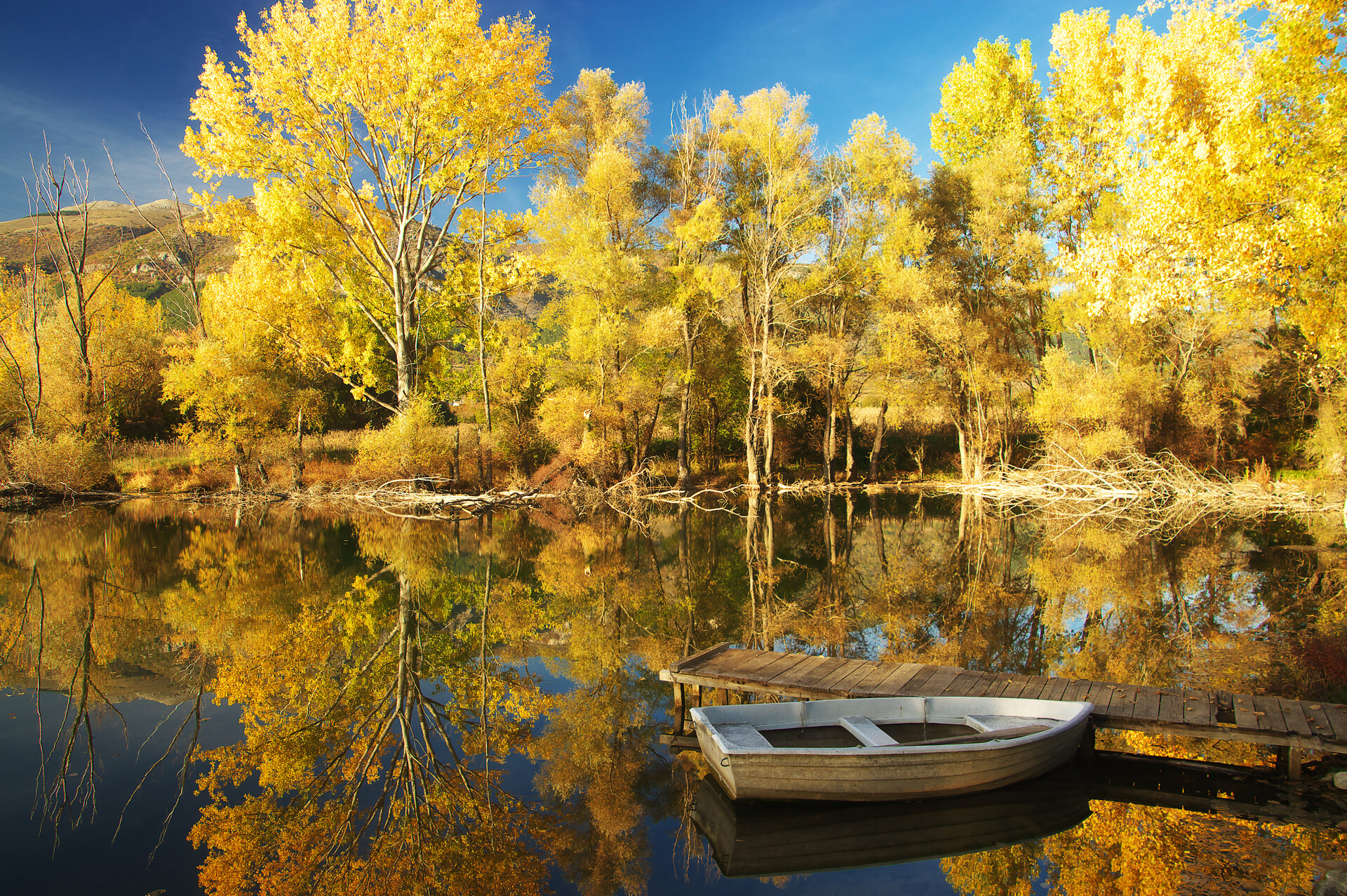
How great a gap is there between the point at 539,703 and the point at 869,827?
3652 mm

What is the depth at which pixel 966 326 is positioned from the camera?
29.0 meters

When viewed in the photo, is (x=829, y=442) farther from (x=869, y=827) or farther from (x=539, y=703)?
(x=869, y=827)

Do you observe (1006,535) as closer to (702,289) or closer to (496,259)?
(702,289)

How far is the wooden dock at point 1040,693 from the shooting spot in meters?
5.72

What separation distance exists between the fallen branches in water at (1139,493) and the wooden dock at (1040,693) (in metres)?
14.0

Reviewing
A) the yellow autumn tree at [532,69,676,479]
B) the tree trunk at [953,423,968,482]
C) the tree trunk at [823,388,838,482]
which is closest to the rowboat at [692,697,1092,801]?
the yellow autumn tree at [532,69,676,479]

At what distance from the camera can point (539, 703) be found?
744 cm

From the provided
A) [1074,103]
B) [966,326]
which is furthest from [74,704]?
[1074,103]

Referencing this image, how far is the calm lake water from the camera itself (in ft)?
15.3

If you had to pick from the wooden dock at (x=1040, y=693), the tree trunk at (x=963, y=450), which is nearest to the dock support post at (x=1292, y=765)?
the wooden dock at (x=1040, y=693)

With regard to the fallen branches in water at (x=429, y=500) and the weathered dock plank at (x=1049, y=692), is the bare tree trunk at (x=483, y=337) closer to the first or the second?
the fallen branches in water at (x=429, y=500)

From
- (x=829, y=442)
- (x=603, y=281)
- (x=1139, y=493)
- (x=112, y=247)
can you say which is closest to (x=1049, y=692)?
(x=1139, y=493)

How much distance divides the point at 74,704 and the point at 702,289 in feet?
79.1

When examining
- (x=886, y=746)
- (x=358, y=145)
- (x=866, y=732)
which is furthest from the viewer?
(x=358, y=145)
